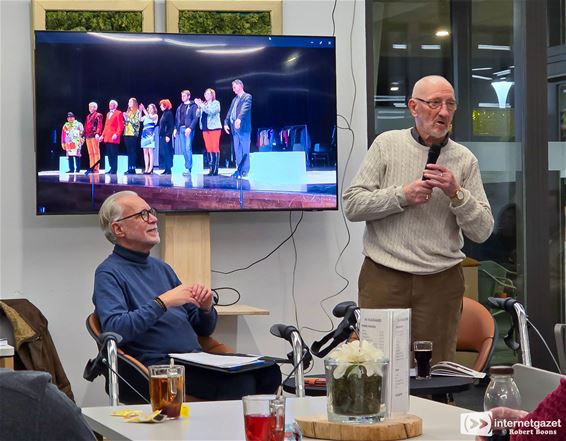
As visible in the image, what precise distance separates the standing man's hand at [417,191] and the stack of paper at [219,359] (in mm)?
867

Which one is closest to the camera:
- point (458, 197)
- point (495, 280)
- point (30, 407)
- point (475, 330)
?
point (30, 407)

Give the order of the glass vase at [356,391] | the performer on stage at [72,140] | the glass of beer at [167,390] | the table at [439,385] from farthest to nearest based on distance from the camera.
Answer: the performer on stage at [72,140] < the table at [439,385] < the glass of beer at [167,390] < the glass vase at [356,391]

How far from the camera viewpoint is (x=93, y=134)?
459 cm

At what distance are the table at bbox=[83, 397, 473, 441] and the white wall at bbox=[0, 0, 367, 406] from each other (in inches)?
88.6

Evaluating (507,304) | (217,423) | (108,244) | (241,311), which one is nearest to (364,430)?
(217,423)

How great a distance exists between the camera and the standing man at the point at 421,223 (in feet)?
13.5

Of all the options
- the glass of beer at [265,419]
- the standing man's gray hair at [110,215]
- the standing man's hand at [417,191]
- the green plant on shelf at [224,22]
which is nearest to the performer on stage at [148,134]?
the green plant on shelf at [224,22]

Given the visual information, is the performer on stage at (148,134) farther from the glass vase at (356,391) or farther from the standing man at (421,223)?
the glass vase at (356,391)

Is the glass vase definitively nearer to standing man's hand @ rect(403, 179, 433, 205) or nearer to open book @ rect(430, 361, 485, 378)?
open book @ rect(430, 361, 485, 378)

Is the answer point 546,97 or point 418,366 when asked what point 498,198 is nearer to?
point 546,97

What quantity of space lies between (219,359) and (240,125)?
1.49 meters

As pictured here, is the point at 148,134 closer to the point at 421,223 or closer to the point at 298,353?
the point at 421,223

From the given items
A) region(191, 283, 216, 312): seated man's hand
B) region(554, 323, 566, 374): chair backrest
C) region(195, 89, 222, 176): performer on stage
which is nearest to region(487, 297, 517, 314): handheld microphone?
region(554, 323, 566, 374): chair backrest

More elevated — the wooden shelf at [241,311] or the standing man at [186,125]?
the standing man at [186,125]
